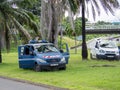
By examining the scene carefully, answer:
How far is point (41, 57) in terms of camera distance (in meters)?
24.1

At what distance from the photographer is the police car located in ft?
78.6

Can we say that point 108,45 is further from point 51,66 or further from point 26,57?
point 51,66

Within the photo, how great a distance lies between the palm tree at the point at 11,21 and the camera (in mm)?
32750

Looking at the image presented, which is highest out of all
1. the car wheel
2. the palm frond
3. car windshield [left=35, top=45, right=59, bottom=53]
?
the palm frond

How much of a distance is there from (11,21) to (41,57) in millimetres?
10344

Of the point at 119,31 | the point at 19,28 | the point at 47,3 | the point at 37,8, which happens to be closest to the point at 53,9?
the point at 47,3

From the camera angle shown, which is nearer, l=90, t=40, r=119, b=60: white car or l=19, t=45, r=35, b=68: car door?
l=19, t=45, r=35, b=68: car door

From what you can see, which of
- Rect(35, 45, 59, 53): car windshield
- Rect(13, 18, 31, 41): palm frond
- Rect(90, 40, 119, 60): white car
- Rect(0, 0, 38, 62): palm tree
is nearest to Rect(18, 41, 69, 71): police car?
Rect(35, 45, 59, 53): car windshield

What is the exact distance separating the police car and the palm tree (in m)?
6.01

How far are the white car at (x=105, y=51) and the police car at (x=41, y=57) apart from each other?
7.37 m

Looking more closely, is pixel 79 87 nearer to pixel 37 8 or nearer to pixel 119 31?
pixel 37 8

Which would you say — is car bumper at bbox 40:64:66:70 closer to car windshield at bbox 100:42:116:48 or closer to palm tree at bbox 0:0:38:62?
palm tree at bbox 0:0:38:62

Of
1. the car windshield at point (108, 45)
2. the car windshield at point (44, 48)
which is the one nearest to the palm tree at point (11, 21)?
the car windshield at point (108, 45)

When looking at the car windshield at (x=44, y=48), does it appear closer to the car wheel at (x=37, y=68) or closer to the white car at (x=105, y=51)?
the car wheel at (x=37, y=68)
